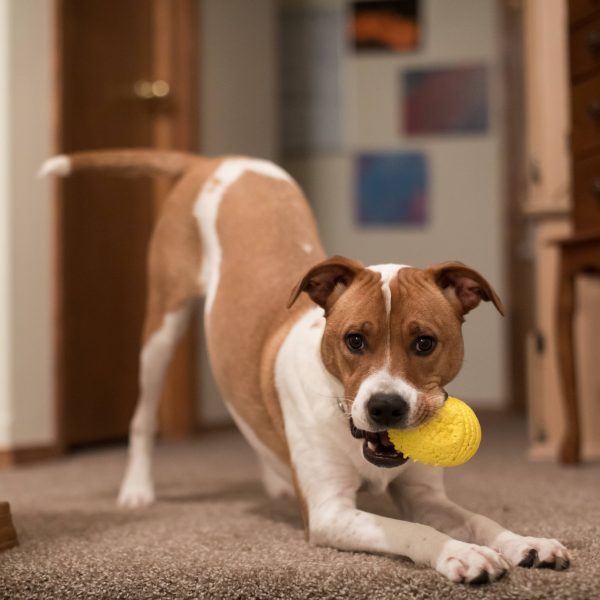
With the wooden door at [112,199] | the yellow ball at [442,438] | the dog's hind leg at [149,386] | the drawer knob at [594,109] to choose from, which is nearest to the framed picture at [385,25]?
the wooden door at [112,199]

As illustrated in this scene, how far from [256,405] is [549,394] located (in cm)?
177

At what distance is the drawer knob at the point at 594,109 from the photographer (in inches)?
127

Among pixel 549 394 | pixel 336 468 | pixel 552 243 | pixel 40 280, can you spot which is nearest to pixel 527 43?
pixel 552 243

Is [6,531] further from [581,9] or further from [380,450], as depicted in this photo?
[581,9]

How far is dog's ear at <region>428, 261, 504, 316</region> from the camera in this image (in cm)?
194

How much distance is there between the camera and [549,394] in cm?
376

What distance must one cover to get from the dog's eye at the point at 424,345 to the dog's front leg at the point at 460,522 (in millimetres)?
356

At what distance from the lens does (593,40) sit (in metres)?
3.21

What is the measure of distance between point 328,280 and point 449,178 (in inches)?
185

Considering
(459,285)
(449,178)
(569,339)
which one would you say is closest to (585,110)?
(569,339)

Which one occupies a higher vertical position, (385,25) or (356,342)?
(385,25)

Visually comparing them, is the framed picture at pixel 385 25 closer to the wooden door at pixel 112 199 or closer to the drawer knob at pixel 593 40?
the wooden door at pixel 112 199

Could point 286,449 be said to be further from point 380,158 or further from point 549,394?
point 380,158

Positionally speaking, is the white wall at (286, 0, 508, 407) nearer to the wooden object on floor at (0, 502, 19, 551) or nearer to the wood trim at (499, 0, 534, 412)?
the wood trim at (499, 0, 534, 412)
